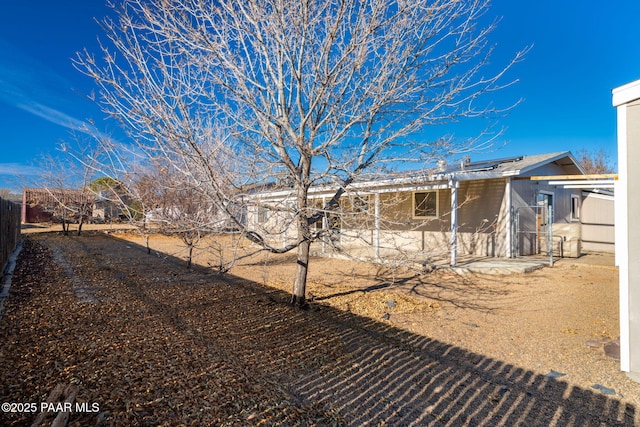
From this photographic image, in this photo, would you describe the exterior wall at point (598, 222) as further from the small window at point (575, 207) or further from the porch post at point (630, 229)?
the porch post at point (630, 229)

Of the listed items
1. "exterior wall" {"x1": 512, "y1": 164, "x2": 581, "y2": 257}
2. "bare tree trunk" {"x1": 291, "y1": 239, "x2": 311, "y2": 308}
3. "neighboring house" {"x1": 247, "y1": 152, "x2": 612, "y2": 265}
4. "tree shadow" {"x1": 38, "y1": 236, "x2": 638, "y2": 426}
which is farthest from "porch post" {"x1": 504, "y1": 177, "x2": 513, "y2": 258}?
"bare tree trunk" {"x1": 291, "y1": 239, "x2": 311, "y2": 308}

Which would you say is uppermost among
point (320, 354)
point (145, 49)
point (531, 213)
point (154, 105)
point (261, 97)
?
point (145, 49)

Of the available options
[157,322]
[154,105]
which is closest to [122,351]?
[157,322]

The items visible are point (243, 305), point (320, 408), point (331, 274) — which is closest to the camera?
point (320, 408)

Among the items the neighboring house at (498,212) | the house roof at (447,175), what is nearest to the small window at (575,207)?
the house roof at (447,175)

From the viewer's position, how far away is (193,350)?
12.1 ft

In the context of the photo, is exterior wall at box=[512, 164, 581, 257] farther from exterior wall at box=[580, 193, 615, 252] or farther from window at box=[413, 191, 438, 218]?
exterior wall at box=[580, 193, 615, 252]

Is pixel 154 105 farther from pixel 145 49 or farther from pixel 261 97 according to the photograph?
pixel 261 97

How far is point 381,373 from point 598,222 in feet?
47.2

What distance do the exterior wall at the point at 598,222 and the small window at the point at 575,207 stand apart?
0.15 metres

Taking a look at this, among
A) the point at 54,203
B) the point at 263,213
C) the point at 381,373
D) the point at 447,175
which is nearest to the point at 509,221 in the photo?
the point at 447,175

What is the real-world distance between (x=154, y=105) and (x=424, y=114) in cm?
388

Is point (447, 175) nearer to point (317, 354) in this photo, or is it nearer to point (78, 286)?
point (317, 354)

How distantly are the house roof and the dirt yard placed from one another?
82.1 inches
